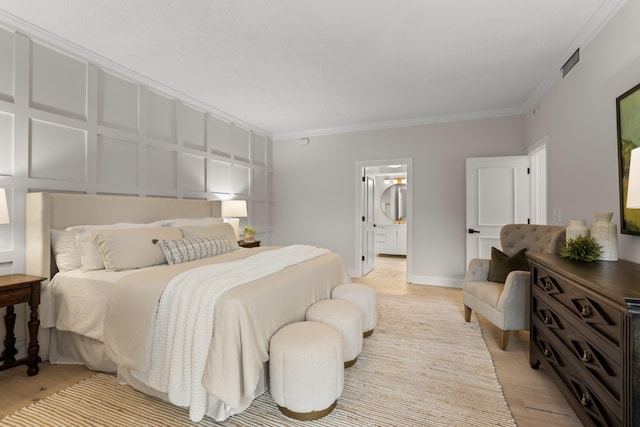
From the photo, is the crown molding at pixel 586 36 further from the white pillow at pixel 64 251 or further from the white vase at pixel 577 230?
the white pillow at pixel 64 251

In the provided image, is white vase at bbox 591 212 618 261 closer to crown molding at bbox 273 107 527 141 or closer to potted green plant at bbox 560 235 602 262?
potted green plant at bbox 560 235 602 262

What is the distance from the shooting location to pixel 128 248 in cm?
243

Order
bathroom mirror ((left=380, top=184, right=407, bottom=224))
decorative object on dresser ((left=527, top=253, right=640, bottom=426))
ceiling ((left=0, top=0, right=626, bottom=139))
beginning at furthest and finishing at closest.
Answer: bathroom mirror ((left=380, top=184, right=407, bottom=224))
ceiling ((left=0, top=0, right=626, bottom=139))
decorative object on dresser ((left=527, top=253, right=640, bottom=426))

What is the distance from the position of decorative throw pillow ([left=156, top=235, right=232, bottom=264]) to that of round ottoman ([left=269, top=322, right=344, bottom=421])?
4.29 ft

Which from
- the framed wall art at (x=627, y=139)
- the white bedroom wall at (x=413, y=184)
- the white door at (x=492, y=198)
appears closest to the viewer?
the framed wall art at (x=627, y=139)

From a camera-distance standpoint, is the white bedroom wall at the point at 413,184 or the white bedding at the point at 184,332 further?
the white bedroom wall at the point at 413,184

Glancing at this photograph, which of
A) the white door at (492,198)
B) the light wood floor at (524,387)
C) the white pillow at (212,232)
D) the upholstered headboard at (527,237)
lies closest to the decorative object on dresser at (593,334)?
the light wood floor at (524,387)

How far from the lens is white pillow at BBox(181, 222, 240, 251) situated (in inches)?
120

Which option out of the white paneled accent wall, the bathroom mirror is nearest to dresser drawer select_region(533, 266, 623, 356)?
the white paneled accent wall

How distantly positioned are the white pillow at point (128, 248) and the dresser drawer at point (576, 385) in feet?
9.64

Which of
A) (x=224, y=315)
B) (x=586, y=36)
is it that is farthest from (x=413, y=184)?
(x=224, y=315)

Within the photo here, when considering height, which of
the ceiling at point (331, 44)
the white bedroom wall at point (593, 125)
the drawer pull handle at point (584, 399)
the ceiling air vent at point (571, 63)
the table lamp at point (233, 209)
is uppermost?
the ceiling at point (331, 44)

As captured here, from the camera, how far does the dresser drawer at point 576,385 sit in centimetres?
128

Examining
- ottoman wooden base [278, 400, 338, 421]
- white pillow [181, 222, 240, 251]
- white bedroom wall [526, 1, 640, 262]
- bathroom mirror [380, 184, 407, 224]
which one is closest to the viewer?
ottoman wooden base [278, 400, 338, 421]
